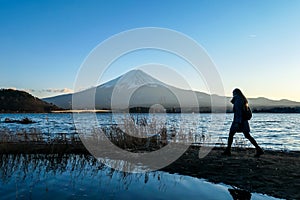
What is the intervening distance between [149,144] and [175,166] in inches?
168

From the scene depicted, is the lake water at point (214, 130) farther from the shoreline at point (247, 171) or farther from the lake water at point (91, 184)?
the lake water at point (91, 184)

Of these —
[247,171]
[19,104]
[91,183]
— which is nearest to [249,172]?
[247,171]

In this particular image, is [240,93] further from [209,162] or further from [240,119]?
[209,162]

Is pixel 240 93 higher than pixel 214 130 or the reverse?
higher

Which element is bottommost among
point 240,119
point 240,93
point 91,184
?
point 91,184

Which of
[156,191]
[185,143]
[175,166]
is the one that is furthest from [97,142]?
[156,191]

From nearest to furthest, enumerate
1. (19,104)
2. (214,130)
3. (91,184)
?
1. (91,184)
2. (214,130)
3. (19,104)

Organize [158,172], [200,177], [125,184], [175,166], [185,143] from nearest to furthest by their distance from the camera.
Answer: [125,184] < [200,177] < [158,172] < [175,166] < [185,143]

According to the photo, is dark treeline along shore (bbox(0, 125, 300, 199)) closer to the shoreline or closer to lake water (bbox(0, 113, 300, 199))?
the shoreline

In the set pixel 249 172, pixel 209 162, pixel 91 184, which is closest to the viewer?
pixel 91 184

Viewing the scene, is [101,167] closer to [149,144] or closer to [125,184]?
[125,184]

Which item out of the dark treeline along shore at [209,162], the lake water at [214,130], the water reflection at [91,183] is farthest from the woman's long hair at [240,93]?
the water reflection at [91,183]

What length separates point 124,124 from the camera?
14008mm

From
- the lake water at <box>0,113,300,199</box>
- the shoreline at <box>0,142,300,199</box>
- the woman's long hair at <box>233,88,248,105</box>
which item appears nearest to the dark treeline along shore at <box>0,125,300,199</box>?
the shoreline at <box>0,142,300,199</box>
